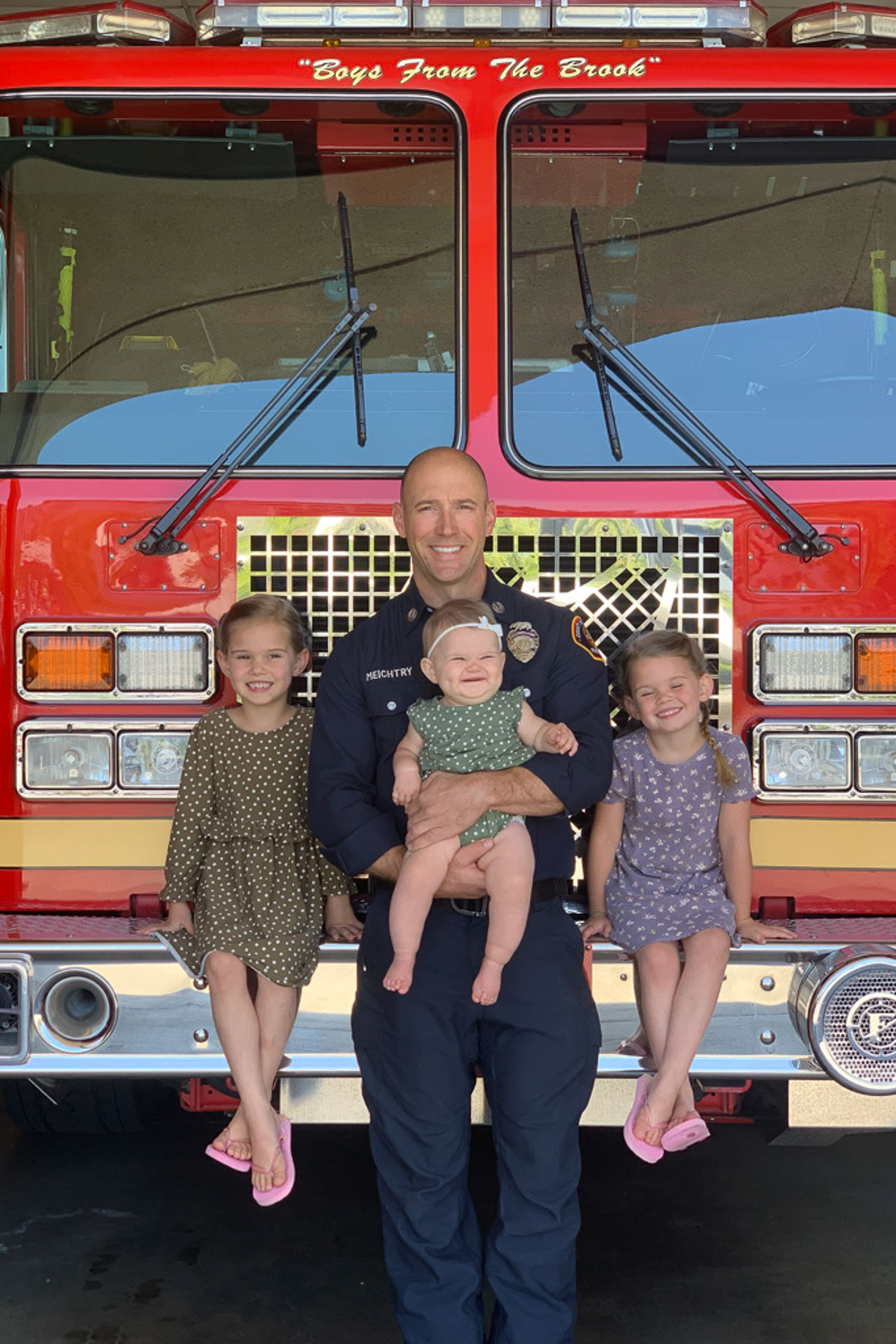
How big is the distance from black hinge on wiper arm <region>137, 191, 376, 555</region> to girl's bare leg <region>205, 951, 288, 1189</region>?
36.6 inches

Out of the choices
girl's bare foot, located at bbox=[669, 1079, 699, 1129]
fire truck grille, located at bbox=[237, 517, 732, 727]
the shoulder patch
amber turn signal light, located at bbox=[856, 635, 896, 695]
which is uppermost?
fire truck grille, located at bbox=[237, 517, 732, 727]

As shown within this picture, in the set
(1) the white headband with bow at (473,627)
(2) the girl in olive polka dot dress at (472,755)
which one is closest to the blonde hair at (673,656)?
(2) the girl in olive polka dot dress at (472,755)

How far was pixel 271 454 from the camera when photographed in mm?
3586

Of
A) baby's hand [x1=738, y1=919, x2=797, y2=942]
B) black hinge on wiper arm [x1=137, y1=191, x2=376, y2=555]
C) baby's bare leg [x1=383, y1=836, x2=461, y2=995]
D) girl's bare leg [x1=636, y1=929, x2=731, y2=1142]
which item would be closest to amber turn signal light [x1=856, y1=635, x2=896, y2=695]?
baby's hand [x1=738, y1=919, x2=797, y2=942]

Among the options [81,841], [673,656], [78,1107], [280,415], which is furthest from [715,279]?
[78,1107]

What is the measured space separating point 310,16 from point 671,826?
1959mm

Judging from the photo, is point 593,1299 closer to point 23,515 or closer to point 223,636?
point 223,636

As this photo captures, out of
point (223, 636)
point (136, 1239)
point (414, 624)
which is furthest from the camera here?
point (136, 1239)

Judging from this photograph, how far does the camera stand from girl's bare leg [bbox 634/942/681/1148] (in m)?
3.27

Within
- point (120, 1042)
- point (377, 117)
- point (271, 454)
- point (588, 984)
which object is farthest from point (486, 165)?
point (120, 1042)

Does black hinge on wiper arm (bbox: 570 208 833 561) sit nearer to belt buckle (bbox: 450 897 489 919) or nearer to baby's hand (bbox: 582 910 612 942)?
baby's hand (bbox: 582 910 612 942)

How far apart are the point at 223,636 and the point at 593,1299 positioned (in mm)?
1794

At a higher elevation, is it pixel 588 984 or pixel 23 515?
pixel 23 515

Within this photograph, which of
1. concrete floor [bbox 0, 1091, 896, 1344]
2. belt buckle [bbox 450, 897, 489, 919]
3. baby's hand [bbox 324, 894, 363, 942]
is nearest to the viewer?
belt buckle [bbox 450, 897, 489, 919]
